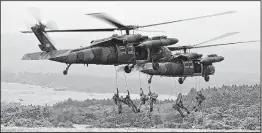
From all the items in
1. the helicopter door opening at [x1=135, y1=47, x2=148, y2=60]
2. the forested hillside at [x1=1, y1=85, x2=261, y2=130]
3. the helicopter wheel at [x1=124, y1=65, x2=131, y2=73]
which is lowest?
the forested hillside at [x1=1, y1=85, x2=261, y2=130]

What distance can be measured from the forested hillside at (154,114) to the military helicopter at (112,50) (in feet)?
21.4

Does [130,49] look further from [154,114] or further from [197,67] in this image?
[154,114]

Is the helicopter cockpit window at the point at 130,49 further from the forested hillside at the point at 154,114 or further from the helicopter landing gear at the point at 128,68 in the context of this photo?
the forested hillside at the point at 154,114

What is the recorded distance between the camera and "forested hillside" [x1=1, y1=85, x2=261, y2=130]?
4300 cm

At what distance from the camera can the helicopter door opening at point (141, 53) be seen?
33.7m

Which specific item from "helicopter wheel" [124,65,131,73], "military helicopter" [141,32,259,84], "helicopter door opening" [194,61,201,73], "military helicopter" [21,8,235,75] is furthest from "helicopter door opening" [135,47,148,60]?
"helicopter door opening" [194,61,201,73]

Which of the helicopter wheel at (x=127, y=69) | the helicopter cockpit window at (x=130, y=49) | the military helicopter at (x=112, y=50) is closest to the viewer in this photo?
the military helicopter at (x=112, y=50)

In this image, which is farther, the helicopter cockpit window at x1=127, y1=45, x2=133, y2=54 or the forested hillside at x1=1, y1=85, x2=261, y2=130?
the forested hillside at x1=1, y1=85, x2=261, y2=130

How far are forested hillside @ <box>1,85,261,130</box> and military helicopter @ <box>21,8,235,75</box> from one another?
653cm

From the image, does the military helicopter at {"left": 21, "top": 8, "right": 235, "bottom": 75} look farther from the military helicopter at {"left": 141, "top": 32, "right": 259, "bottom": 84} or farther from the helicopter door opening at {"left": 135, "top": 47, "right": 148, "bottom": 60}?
the military helicopter at {"left": 141, "top": 32, "right": 259, "bottom": 84}

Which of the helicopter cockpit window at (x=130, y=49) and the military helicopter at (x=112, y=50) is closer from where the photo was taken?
the military helicopter at (x=112, y=50)

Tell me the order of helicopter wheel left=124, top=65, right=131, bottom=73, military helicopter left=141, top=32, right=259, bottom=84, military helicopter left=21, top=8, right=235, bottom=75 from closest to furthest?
military helicopter left=21, top=8, right=235, bottom=75 → helicopter wheel left=124, top=65, right=131, bottom=73 → military helicopter left=141, top=32, right=259, bottom=84

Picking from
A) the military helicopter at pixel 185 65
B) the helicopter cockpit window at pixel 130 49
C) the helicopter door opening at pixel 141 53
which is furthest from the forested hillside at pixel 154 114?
the helicopter cockpit window at pixel 130 49

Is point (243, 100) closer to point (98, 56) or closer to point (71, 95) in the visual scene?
point (71, 95)
